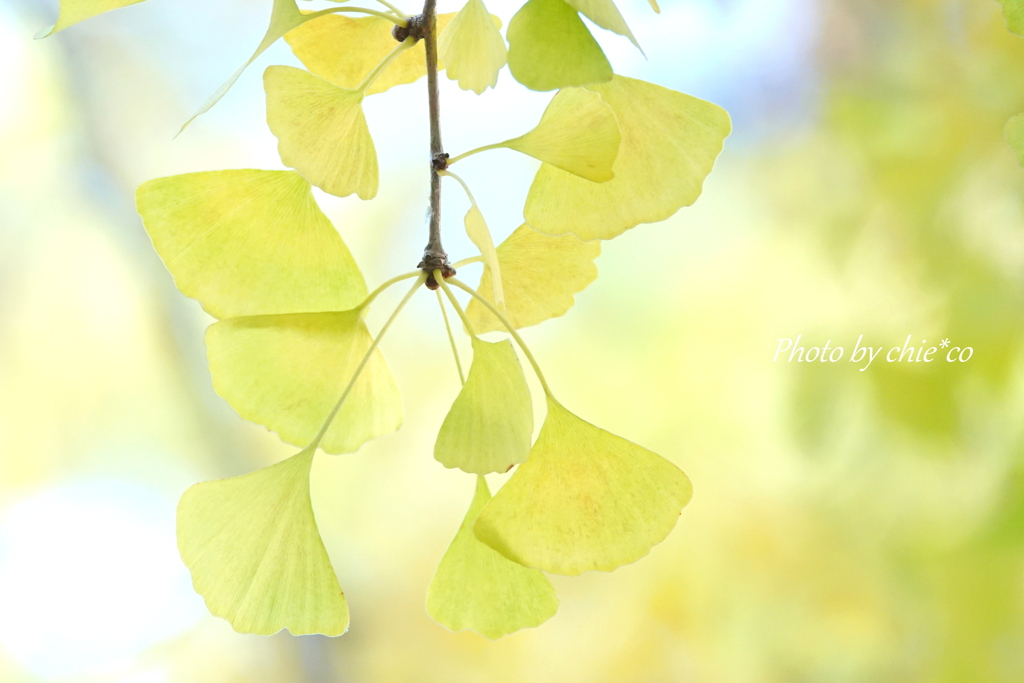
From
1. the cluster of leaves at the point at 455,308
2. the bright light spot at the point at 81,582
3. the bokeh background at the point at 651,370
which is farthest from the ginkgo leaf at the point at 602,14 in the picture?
the bright light spot at the point at 81,582

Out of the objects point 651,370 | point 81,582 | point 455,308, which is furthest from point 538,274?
point 81,582

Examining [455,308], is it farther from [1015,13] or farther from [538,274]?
[1015,13]

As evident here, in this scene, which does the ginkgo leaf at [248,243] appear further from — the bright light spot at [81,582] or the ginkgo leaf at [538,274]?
the bright light spot at [81,582]

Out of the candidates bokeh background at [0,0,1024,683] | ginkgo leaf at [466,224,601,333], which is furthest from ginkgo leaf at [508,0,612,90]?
bokeh background at [0,0,1024,683]

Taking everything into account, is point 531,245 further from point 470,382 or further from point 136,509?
point 136,509

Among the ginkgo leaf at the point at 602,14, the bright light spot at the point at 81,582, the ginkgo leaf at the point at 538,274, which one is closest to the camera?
the ginkgo leaf at the point at 602,14

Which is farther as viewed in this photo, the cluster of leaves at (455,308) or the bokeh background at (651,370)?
the bokeh background at (651,370)

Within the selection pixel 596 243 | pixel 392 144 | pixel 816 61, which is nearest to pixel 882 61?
pixel 816 61

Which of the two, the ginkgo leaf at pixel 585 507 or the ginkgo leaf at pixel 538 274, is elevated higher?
the ginkgo leaf at pixel 538 274

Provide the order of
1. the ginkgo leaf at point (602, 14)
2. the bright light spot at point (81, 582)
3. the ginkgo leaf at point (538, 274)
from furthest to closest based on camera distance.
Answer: the bright light spot at point (81, 582) < the ginkgo leaf at point (538, 274) < the ginkgo leaf at point (602, 14)
